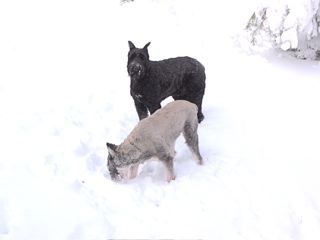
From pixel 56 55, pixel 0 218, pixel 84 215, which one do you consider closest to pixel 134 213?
pixel 84 215

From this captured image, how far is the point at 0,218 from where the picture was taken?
5.62 m

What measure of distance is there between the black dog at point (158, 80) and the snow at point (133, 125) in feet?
2.05

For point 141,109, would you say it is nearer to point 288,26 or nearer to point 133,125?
point 133,125

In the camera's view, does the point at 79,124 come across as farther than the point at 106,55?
No

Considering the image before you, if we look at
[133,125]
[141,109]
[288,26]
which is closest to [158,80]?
[141,109]

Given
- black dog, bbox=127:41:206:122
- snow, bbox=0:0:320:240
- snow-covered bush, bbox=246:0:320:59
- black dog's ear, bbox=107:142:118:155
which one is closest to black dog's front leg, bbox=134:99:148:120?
black dog, bbox=127:41:206:122

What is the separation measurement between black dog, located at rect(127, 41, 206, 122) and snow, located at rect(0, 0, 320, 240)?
2.05 ft

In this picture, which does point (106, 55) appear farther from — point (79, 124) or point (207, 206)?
point (207, 206)

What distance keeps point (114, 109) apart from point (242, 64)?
3.84 meters

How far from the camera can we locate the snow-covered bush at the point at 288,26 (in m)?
10.2

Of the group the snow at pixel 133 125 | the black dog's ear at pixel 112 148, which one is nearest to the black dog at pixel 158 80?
the snow at pixel 133 125

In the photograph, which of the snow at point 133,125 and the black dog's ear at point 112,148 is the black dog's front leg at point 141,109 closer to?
the snow at point 133,125

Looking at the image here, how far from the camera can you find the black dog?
7.51 meters

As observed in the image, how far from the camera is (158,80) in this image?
7809 mm
